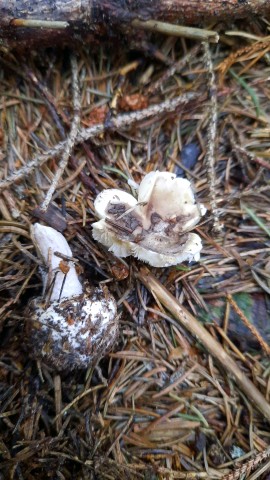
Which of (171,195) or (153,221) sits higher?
(171,195)

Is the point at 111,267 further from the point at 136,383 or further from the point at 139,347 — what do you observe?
the point at 136,383

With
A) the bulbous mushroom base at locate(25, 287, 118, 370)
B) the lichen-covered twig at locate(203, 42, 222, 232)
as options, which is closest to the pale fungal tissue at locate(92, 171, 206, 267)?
the lichen-covered twig at locate(203, 42, 222, 232)

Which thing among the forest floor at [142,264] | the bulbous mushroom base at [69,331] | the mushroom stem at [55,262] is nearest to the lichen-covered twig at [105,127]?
the forest floor at [142,264]

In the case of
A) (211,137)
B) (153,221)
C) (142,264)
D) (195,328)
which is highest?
(211,137)

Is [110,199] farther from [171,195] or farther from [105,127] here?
[105,127]

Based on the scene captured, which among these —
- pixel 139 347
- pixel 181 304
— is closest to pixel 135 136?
pixel 181 304

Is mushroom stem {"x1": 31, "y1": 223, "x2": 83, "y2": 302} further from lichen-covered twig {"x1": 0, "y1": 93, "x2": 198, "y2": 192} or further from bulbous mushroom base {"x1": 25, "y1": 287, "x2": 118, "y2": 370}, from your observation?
lichen-covered twig {"x1": 0, "y1": 93, "x2": 198, "y2": 192}

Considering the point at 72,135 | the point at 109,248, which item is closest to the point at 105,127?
the point at 72,135
